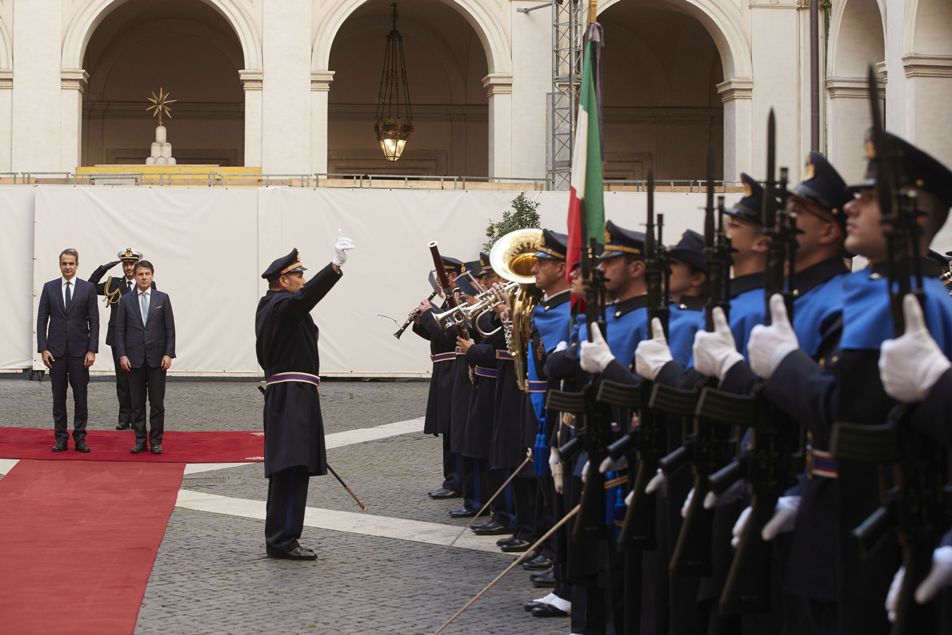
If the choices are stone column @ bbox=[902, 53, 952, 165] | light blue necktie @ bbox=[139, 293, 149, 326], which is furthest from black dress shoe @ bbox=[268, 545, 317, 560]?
stone column @ bbox=[902, 53, 952, 165]

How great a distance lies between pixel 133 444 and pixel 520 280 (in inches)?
242

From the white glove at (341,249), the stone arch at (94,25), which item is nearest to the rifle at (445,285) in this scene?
the white glove at (341,249)

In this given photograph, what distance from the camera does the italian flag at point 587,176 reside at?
259 inches

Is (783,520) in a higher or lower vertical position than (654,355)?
lower

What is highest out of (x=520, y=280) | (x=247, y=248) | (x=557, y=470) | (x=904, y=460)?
(x=247, y=248)

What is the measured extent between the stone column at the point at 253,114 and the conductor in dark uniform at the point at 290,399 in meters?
14.1

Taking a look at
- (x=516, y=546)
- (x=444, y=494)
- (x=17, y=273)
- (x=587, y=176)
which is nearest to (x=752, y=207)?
(x=587, y=176)

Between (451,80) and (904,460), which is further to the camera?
(451,80)

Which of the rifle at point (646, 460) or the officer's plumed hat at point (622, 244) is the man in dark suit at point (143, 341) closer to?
the officer's plumed hat at point (622, 244)

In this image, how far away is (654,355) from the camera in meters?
4.47

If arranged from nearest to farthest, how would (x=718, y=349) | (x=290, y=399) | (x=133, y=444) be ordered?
(x=718, y=349)
(x=290, y=399)
(x=133, y=444)

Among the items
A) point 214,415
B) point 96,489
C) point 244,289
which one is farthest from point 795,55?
point 96,489

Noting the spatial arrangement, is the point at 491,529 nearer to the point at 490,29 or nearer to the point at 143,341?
the point at 143,341

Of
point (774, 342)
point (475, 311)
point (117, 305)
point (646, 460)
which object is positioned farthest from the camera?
point (117, 305)
